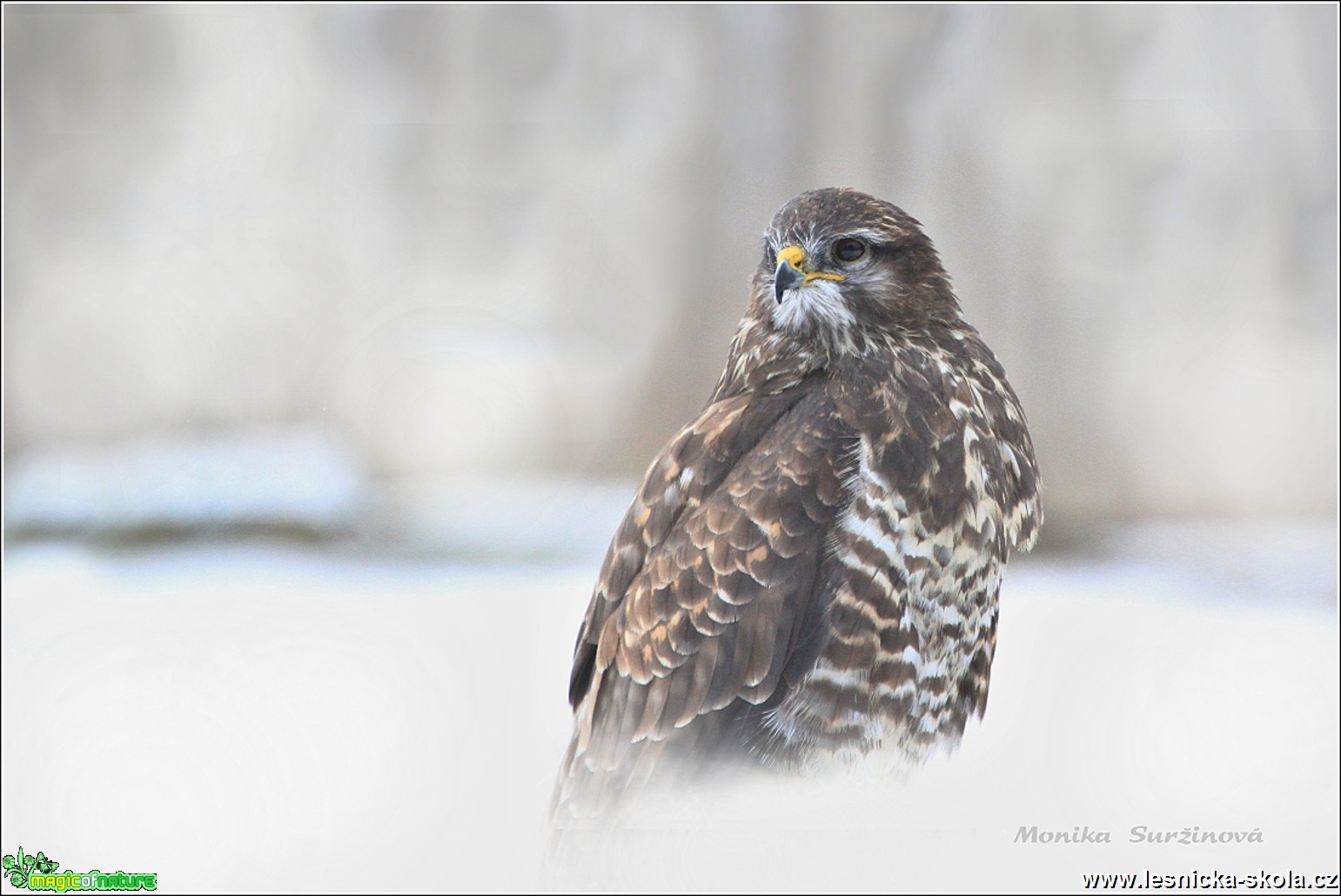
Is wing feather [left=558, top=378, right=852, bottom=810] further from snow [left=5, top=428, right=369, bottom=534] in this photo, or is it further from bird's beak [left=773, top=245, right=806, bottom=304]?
snow [left=5, top=428, right=369, bottom=534]

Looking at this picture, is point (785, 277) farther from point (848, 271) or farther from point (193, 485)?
point (193, 485)

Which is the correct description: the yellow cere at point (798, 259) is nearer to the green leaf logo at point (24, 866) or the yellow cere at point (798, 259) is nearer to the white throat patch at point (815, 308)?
the white throat patch at point (815, 308)

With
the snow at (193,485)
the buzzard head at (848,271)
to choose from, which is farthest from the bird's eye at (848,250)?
the snow at (193,485)

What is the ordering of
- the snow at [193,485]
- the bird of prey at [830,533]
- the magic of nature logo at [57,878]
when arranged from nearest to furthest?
the bird of prey at [830,533], the magic of nature logo at [57,878], the snow at [193,485]

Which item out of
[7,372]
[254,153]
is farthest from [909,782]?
[7,372]

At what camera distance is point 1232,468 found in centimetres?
202

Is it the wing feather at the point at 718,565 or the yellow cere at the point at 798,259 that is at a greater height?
the yellow cere at the point at 798,259

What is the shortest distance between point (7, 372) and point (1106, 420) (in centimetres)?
210

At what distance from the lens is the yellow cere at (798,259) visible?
1.30 m

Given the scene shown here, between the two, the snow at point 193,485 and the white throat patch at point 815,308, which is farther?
the snow at point 193,485

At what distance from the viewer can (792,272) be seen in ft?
4.24

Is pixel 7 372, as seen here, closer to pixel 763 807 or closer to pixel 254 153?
pixel 254 153

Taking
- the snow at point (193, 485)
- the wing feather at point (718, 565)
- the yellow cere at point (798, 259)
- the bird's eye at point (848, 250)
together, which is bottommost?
the wing feather at point (718, 565)

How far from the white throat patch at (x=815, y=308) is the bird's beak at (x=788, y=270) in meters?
0.01
